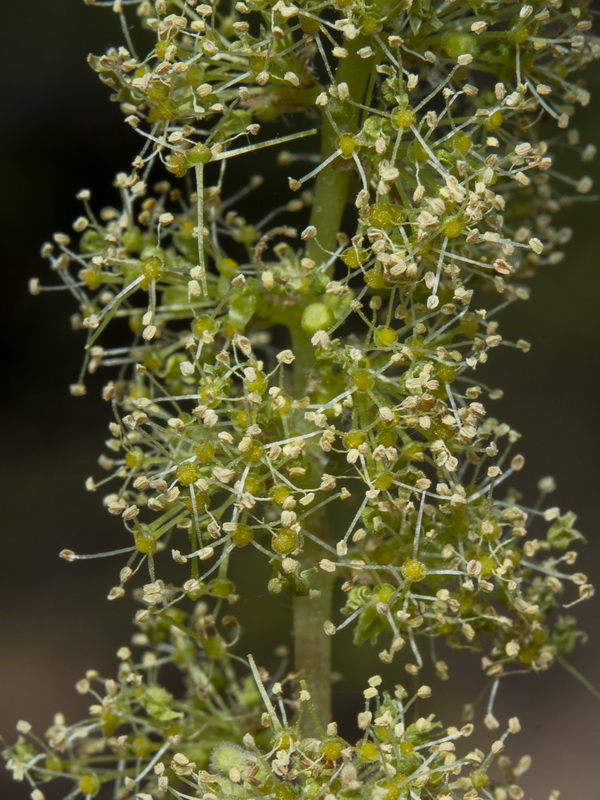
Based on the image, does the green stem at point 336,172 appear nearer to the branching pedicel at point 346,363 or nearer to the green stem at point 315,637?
the branching pedicel at point 346,363

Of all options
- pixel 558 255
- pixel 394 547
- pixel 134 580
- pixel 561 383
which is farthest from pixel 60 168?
pixel 394 547

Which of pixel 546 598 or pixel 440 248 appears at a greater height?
pixel 440 248

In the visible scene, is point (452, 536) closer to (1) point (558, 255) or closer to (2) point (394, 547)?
(2) point (394, 547)

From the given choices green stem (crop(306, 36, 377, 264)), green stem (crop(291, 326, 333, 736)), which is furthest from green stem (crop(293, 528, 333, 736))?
green stem (crop(306, 36, 377, 264))

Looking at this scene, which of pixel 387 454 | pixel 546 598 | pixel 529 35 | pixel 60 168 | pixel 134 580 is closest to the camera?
pixel 387 454

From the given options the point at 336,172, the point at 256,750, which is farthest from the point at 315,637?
the point at 336,172

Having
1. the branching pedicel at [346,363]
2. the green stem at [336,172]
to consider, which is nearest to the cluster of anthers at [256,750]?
the branching pedicel at [346,363]

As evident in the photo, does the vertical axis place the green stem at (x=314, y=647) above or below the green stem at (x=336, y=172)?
below
